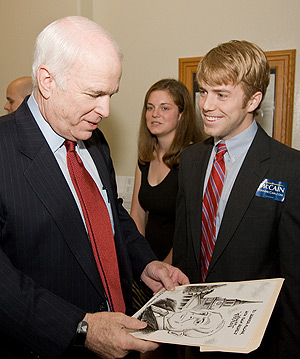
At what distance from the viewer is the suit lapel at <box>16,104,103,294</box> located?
1099 mm

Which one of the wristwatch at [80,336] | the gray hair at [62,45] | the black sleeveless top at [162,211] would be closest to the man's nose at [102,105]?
the gray hair at [62,45]

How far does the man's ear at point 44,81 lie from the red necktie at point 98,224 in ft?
0.63

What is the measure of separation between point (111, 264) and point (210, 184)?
0.66 meters

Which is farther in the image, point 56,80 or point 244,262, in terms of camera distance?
point 244,262

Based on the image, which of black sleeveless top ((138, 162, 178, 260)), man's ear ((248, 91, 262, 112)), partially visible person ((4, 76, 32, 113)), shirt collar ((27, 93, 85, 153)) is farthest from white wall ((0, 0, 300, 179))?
shirt collar ((27, 93, 85, 153))

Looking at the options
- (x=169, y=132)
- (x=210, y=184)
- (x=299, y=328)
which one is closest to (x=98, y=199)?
(x=210, y=184)

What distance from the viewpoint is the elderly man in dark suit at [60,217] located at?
1.00 meters

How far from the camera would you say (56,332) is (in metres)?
1.00

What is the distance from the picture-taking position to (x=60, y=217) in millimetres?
1112

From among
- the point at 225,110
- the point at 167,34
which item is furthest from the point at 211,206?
the point at 167,34

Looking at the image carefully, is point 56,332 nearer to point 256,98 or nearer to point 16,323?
point 16,323

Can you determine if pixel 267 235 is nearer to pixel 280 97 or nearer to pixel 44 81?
pixel 44 81

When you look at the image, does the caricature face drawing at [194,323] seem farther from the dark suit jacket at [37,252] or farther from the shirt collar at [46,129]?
the shirt collar at [46,129]

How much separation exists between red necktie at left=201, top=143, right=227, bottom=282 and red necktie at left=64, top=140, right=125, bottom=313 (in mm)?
514
